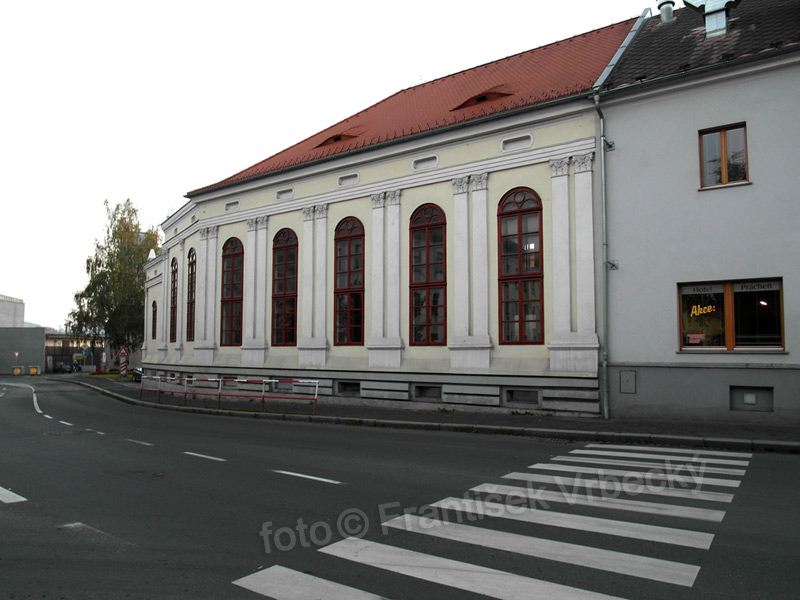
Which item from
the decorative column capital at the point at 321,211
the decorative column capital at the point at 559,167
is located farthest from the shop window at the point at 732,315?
the decorative column capital at the point at 321,211

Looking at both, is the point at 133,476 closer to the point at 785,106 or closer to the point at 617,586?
the point at 617,586

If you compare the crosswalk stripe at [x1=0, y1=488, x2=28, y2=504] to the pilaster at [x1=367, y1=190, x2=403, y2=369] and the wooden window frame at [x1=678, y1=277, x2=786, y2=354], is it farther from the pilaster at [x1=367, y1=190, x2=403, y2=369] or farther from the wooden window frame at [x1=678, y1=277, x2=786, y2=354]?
the wooden window frame at [x1=678, y1=277, x2=786, y2=354]

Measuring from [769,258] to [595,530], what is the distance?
1097 centimetres

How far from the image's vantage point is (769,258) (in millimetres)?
13656

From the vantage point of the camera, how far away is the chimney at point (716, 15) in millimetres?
16406

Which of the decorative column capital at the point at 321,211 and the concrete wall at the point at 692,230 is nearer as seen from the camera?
the concrete wall at the point at 692,230

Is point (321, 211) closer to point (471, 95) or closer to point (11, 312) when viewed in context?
point (471, 95)

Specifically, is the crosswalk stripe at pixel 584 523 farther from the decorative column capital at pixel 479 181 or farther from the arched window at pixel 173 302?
the arched window at pixel 173 302

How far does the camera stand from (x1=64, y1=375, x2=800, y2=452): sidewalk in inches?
442

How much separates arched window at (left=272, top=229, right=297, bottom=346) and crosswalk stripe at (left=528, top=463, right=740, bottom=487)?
15.0 metres

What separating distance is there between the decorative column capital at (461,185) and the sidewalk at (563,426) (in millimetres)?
6733

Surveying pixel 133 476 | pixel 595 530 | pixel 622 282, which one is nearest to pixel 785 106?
pixel 622 282

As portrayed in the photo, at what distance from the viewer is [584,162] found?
16328mm

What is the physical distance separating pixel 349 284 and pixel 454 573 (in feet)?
56.1
